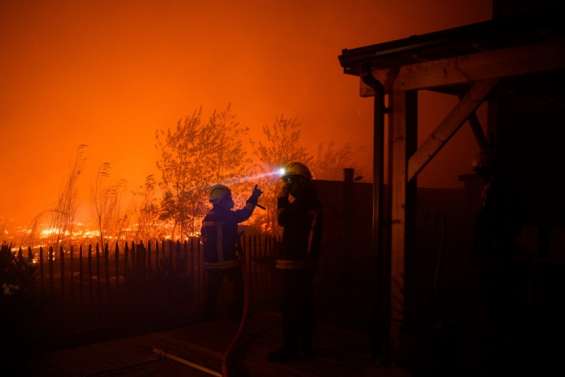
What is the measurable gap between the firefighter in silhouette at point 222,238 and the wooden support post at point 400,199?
7.40 ft

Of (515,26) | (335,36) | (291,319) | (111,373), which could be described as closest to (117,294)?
(111,373)

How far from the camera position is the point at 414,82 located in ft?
19.0

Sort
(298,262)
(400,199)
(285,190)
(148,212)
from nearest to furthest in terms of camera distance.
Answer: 1. (400,199)
2. (298,262)
3. (285,190)
4. (148,212)

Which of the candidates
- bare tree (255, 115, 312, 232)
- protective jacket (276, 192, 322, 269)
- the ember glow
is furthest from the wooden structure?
bare tree (255, 115, 312, 232)

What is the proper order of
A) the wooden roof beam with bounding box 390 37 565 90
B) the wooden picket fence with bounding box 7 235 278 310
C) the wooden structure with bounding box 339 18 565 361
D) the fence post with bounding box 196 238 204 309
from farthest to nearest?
the fence post with bounding box 196 238 204 309 < the wooden picket fence with bounding box 7 235 278 310 < the wooden structure with bounding box 339 18 565 361 < the wooden roof beam with bounding box 390 37 565 90

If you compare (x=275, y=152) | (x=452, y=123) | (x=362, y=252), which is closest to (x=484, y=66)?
(x=452, y=123)

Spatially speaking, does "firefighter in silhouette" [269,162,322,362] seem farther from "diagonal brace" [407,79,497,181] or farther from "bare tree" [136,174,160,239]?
"bare tree" [136,174,160,239]

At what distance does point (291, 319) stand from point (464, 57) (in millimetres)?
3497

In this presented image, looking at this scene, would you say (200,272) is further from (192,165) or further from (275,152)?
(275,152)

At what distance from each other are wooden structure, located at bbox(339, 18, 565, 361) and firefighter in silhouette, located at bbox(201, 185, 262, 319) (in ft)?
7.23

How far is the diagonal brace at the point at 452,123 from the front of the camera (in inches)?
203

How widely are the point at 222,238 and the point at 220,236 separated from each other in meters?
0.06

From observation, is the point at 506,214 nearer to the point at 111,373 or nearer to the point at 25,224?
the point at 111,373

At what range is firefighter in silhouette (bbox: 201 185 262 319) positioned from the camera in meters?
7.39
